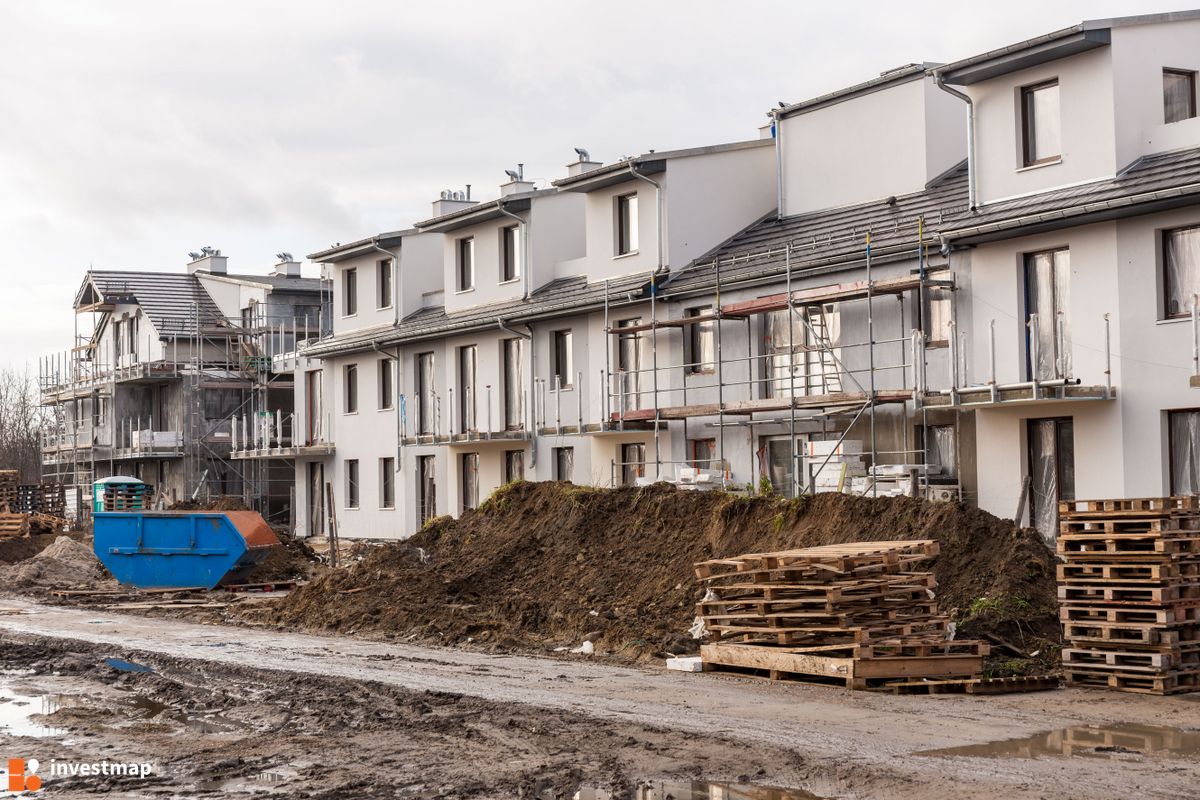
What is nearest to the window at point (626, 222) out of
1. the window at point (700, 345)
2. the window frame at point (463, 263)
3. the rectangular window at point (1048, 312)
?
the window at point (700, 345)

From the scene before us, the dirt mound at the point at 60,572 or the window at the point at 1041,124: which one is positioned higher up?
the window at the point at 1041,124

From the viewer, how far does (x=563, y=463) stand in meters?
33.1

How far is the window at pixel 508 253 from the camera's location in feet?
116

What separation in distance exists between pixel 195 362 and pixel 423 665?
36.5 m

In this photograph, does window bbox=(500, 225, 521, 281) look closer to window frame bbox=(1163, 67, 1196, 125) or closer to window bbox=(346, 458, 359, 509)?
window bbox=(346, 458, 359, 509)

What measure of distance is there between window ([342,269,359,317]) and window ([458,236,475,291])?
5551mm

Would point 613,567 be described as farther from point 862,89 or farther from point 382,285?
point 382,285

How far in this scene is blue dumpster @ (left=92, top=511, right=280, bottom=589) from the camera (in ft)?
94.4

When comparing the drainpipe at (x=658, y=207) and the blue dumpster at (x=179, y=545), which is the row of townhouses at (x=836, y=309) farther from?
the blue dumpster at (x=179, y=545)

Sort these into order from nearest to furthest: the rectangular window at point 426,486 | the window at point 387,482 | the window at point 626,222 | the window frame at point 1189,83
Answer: the window frame at point 1189,83, the window at point 626,222, the rectangular window at point 426,486, the window at point 387,482

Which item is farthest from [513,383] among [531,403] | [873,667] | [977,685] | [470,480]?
[977,685]

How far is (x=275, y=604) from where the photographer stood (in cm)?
2428

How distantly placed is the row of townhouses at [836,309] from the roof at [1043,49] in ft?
0.15

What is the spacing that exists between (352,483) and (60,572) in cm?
952
